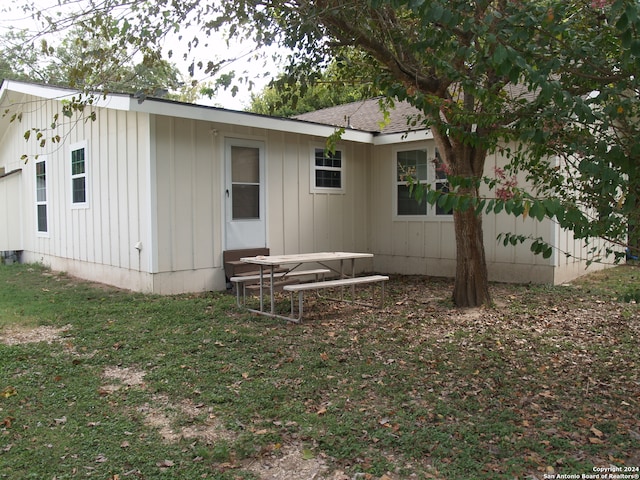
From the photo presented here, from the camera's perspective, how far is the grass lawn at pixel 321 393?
2.89 metres

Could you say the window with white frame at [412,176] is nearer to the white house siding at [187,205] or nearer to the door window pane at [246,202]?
the door window pane at [246,202]

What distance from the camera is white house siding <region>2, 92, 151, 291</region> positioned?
7.87 meters

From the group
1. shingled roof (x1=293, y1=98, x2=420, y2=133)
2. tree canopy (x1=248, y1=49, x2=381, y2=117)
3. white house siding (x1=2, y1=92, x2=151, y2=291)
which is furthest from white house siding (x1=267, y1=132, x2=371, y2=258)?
white house siding (x1=2, y1=92, x2=151, y2=291)

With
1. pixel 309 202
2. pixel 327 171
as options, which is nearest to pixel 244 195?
pixel 309 202

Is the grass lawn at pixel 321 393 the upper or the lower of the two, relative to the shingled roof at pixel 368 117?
lower

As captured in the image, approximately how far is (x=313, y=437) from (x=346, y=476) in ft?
1.59

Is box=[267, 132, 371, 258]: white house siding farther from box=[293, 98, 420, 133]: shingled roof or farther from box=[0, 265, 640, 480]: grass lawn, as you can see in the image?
box=[0, 265, 640, 480]: grass lawn

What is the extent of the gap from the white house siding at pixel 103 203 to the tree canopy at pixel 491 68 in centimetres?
229

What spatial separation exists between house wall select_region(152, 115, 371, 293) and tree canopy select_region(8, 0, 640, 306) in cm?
196

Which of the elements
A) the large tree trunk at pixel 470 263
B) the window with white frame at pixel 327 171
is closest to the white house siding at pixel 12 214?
the window with white frame at pixel 327 171

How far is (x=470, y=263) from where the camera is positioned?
6.80 meters

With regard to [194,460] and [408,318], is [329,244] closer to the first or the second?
[408,318]

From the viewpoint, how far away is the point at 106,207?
8.80 meters

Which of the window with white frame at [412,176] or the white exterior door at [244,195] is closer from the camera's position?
the white exterior door at [244,195]
